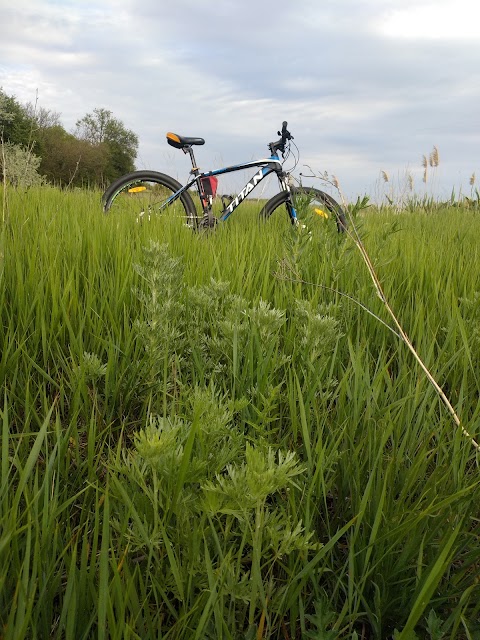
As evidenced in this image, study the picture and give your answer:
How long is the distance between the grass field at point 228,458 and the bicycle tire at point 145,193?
3.15 m

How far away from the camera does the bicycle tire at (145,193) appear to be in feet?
18.9

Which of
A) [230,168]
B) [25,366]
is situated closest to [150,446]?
[25,366]

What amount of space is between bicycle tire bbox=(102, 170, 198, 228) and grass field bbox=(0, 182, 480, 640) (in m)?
3.15

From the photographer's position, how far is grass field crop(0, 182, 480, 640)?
34.6 inches

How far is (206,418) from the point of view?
106 cm

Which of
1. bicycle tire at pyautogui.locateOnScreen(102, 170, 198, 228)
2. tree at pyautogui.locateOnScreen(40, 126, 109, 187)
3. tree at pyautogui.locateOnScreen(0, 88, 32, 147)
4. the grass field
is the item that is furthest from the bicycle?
tree at pyautogui.locateOnScreen(40, 126, 109, 187)

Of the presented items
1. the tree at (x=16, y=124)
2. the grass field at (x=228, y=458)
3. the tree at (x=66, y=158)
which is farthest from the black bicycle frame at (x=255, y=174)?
the tree at (x=66, y=158)

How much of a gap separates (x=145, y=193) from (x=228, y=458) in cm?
590

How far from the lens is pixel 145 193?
6480 mm

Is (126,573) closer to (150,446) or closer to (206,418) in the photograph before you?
(150,446)

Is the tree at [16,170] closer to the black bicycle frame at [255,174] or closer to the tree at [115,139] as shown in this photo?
the black bicycle frame at [255,174]

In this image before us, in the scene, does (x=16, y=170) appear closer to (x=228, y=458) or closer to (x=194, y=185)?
(x=194, y=185)

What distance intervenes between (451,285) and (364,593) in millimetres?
1974

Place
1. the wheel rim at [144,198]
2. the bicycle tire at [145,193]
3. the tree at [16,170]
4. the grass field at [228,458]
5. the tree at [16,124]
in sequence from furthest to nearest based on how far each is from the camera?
1. the tree at [16,124]
2. the bicycle tire at [145,193]
3. the wheel rim at [144,198]
4. the tree at [16,170]
5. the grass field at [228,458]
